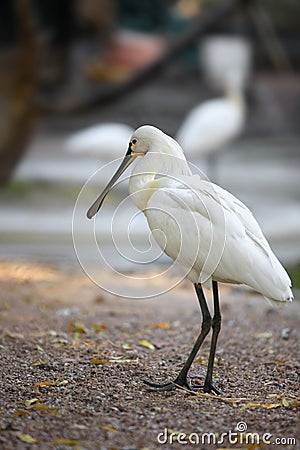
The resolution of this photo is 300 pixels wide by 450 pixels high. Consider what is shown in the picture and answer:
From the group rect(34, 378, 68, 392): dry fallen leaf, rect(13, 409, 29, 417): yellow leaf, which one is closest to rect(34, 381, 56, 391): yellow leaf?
rect(34, 378, 68, 392): dry fallen leaf

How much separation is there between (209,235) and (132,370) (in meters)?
0.88

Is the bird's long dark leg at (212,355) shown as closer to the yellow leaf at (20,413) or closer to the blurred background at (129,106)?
the yellow leaf at (20,413)

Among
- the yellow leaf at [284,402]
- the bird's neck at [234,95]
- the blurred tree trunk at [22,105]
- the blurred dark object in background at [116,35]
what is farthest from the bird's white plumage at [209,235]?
the blurred dark object in background at [116,35]

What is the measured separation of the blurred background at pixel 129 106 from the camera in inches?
412

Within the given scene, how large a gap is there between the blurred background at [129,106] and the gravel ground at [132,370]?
5.36 ft

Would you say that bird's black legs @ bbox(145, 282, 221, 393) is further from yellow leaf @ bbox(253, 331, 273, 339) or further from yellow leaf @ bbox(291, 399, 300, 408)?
yellow leaf @ bbox(253, 331, 273, 339)

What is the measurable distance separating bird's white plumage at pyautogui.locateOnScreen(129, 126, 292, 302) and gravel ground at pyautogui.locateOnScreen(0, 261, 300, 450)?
1.83 ft

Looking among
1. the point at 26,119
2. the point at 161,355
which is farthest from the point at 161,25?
the point at 161,355

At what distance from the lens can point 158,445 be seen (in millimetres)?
3541

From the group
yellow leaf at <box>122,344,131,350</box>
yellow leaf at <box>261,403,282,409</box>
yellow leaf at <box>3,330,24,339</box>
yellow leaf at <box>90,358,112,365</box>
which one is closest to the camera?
yellow leaf at <box>261,403,282,409</box>

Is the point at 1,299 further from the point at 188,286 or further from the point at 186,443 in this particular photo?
the point at 186,443

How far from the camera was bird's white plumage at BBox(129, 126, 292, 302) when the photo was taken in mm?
4273

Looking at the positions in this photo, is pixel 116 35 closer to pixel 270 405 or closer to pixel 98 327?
pixel 98 327

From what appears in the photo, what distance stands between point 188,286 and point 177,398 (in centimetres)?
356
